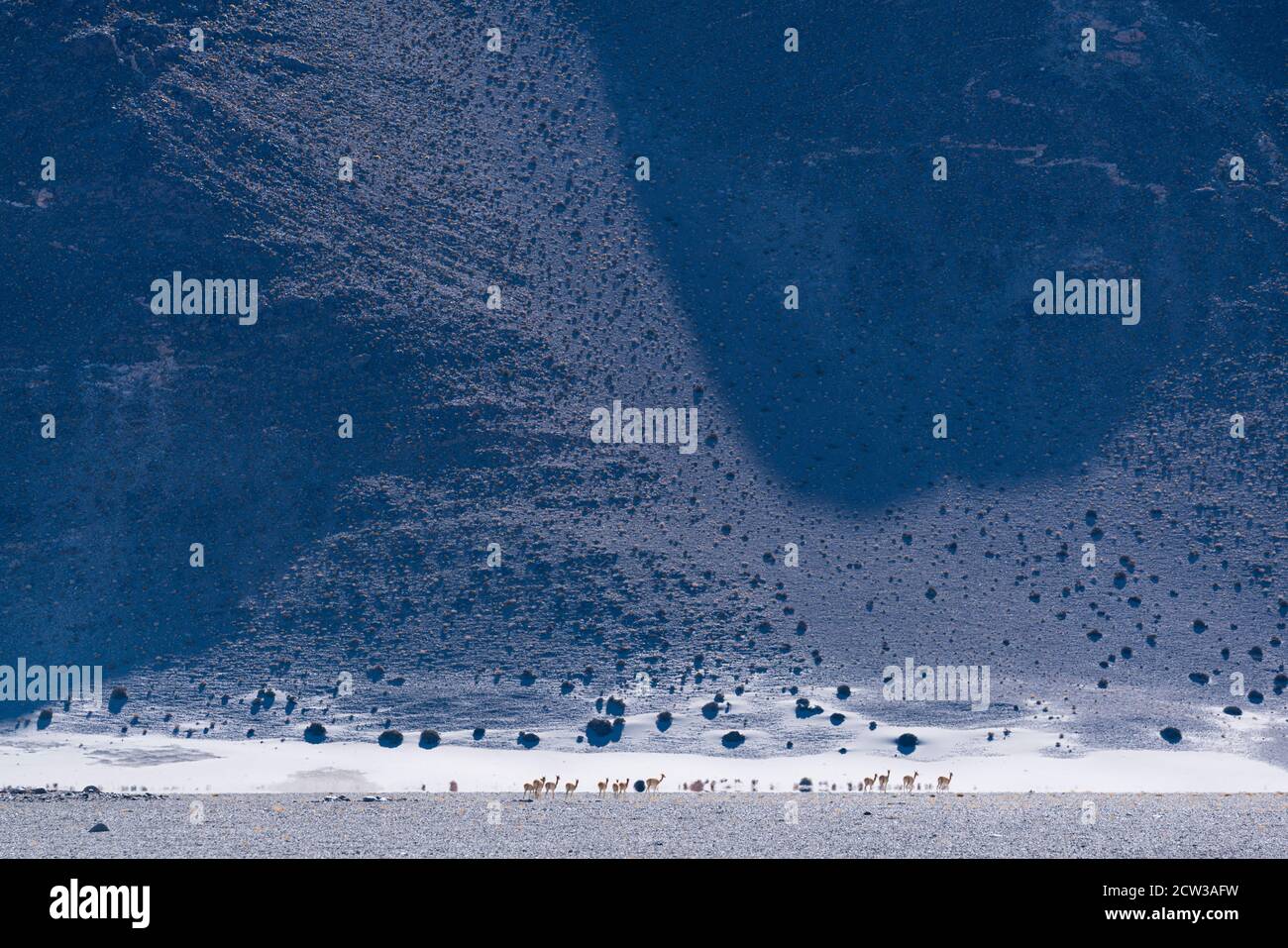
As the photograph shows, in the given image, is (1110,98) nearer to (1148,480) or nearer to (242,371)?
(1148,480)

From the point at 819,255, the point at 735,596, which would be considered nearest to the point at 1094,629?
the point at 735,596

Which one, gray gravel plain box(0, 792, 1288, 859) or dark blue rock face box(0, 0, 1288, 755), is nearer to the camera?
gray gravel plain box(0, 792, 1288, 859)

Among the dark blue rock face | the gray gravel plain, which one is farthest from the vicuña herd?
the dark blue rock face

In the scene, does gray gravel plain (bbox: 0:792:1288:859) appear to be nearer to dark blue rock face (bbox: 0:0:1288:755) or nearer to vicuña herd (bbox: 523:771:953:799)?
vicuña herd (bbox: 523:771:953:799)

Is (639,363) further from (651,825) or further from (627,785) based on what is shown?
(651,825)

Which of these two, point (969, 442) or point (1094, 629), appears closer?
point (1094, 629)

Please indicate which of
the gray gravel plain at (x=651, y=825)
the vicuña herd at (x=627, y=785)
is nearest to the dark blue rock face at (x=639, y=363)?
the vicuña herd at (x=627, y=785)
